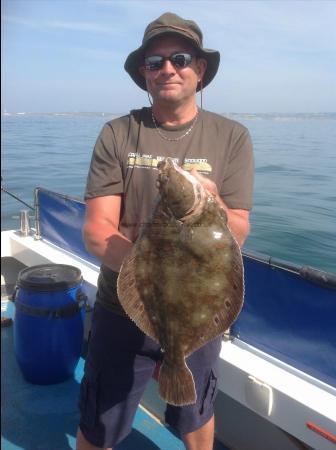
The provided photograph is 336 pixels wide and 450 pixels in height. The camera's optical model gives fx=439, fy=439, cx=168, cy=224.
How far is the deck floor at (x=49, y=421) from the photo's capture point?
11.1 ft

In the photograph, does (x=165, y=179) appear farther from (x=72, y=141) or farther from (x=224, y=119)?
(x=72, y=141)

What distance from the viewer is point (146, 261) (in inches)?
79.7

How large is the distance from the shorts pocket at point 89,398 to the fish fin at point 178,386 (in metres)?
0.57

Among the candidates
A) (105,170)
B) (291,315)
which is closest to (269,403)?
(291,315)

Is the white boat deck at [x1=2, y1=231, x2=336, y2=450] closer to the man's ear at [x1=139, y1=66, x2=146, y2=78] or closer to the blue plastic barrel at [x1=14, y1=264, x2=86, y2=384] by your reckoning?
the blue plastic barrel at [x1=14, y1=264, x2=86, y2=384]

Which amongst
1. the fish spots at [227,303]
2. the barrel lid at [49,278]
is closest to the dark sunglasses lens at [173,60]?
the fish spots at [227,303]

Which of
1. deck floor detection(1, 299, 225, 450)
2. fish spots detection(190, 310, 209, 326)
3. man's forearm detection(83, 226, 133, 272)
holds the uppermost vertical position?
man's forearm detection(83, 226, 133, 272)

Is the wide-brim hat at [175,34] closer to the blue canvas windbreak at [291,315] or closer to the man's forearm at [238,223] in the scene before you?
the man's forearm at [238,223]

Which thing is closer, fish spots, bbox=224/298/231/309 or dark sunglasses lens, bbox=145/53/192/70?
fish spots, bbox=224/298/231/309

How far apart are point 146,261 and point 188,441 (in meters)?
1.33

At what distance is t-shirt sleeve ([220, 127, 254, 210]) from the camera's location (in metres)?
2.39

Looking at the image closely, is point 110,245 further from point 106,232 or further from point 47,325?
point 47,325

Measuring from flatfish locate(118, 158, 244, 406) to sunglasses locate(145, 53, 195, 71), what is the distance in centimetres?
73

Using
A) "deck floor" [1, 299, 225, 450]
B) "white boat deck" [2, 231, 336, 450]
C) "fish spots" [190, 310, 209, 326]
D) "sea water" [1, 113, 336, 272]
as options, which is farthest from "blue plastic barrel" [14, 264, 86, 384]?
"fish spots" [190, 310, 209, 326]
